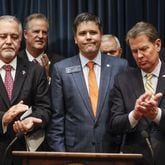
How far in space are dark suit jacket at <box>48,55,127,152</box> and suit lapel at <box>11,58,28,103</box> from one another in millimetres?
183

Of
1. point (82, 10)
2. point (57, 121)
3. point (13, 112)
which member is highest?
point (82, 10)

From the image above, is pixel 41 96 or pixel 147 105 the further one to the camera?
pixel 41 96

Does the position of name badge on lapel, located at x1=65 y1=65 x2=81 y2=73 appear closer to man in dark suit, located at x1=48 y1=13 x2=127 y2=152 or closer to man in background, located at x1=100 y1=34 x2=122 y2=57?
man in dark suit, located at x1=48 y1=13 x2=127 y2=152

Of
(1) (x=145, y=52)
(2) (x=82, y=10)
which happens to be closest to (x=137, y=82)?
(1) (x=145, y=52)

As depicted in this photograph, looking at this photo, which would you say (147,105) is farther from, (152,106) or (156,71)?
(156,71)

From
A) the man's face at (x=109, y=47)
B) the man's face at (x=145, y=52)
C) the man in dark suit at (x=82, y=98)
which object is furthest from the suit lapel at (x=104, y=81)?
the man's face at (x=109, y=47)

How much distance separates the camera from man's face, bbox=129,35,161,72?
2.51 meters

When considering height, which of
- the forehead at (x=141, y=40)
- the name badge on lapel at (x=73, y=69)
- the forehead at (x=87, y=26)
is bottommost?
the name badge on lapel at (x=73, y=69)

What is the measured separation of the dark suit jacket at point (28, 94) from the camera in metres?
2.55

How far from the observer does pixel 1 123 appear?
246 centimetres

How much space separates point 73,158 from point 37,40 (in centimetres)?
155

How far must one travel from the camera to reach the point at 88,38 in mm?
2697

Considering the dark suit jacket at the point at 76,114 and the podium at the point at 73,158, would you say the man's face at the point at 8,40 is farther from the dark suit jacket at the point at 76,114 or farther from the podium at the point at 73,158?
the podium at the point at 73,158

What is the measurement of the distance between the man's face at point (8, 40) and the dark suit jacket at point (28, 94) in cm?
8
